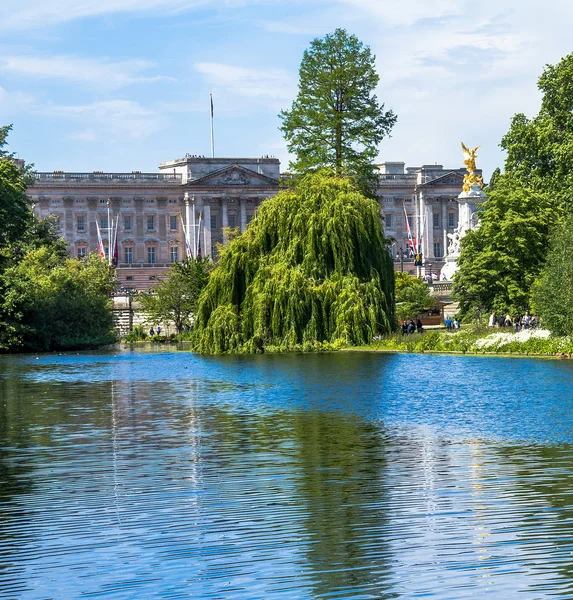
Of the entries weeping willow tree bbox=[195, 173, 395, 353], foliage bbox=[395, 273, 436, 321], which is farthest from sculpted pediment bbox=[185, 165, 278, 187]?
weeping willow tree bbox=[195, 173, 395, 353]

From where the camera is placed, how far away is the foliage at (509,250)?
59375mm

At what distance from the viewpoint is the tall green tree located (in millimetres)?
66750

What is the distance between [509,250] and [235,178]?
94.5 metres

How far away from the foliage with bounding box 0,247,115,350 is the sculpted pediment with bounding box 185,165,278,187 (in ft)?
248

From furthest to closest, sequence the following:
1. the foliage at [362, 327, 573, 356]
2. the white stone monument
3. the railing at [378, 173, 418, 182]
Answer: the railing at [378, 173, 418, 182] < the white stone monument < the foliage at [362, 327, 573, 356]

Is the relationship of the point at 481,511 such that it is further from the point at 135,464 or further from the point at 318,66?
the point at 318,66

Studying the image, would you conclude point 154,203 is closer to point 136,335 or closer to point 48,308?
point 136,335

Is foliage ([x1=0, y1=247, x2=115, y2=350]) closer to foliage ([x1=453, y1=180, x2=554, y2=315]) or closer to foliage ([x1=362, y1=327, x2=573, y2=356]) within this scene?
foliage ([x1=362, y1=327, x2=573, y2=356])

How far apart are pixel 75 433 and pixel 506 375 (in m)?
15.4

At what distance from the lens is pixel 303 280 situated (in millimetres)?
50656

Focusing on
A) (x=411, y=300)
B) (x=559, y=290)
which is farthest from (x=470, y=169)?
(x=559, y=290)

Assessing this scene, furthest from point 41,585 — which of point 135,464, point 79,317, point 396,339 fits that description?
point 79,317

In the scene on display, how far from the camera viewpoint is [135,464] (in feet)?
59.6

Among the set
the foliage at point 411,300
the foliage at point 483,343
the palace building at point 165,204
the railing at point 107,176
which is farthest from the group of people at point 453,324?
the railing at point 107,176
